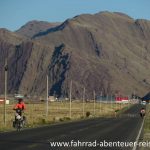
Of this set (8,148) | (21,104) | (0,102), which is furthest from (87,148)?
(0,102)

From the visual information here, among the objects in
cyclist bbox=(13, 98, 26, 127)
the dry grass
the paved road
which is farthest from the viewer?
the dry grass

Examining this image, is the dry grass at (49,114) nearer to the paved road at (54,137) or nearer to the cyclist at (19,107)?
the cyclist at (19,107)

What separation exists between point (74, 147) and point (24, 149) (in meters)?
2.23

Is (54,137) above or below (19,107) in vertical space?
below

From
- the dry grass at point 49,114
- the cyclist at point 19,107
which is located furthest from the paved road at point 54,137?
the dry grass at point 49,114

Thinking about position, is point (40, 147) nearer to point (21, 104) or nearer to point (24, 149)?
point (24, 149)

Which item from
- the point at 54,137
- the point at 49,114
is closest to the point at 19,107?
the point at 54,137

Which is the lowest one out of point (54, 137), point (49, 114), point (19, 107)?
point (49, 114)

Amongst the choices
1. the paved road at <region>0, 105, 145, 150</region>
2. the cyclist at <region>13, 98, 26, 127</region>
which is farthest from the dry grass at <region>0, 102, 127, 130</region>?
the paved road at <region>0, 105, 145, 150</region>

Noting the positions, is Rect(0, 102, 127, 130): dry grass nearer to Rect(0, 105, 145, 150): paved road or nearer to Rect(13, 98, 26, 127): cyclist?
Rect(13, 98, 26, 127): cyclist

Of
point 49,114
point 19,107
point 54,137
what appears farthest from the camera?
point 49,114

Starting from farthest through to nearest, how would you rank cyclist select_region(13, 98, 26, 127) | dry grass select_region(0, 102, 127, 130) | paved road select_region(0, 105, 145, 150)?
dry grass select_region(0, 102, 127, 130)
cyclist select_region(13, 98, 26, 127)
paved road select_region(0, 105, 145, 150)

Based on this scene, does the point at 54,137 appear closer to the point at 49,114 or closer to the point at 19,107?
the point at 19,107

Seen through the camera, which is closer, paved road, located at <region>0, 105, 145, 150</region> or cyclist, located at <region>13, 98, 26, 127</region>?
paved road, located at <region>0, 105, 145, 150</region>
